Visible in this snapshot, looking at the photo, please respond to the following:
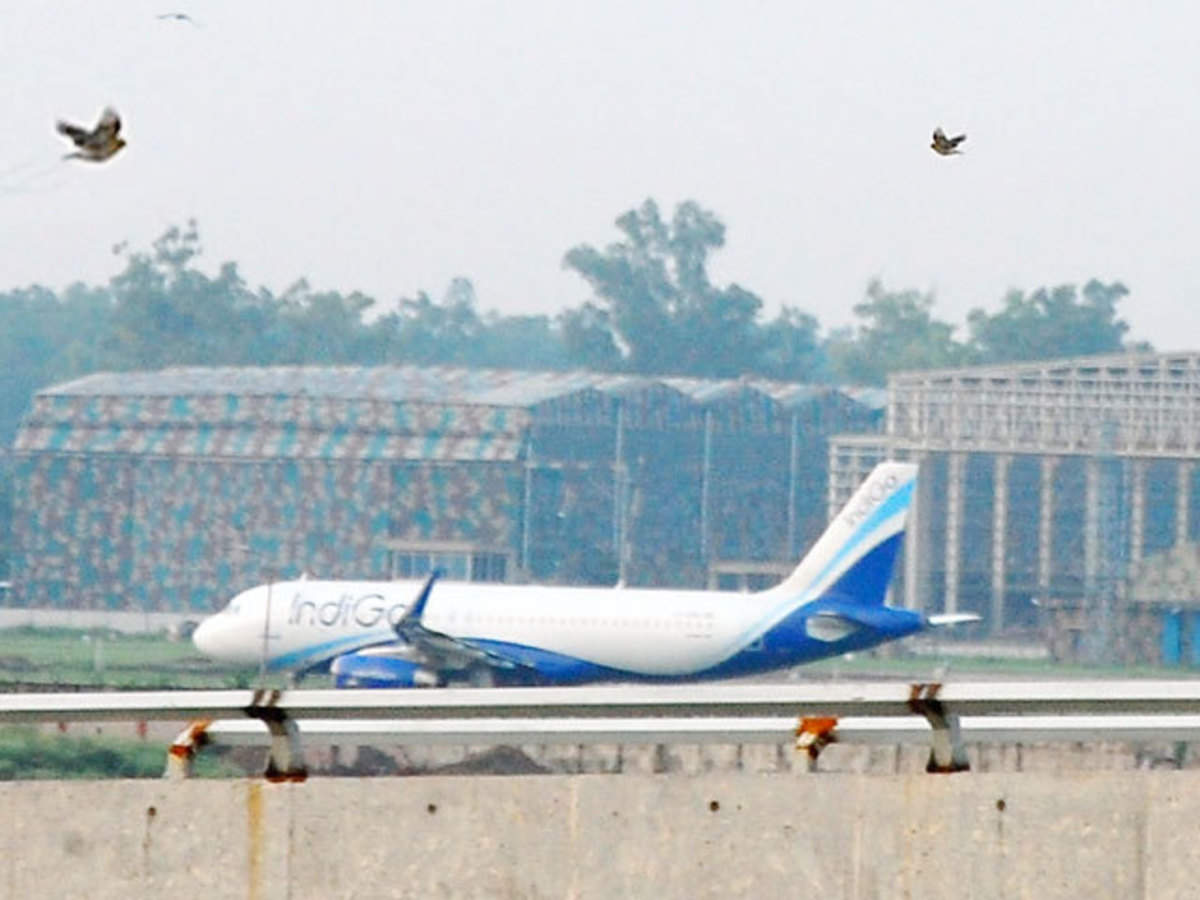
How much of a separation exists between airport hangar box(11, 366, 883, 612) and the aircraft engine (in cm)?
3891

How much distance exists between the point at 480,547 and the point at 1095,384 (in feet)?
63.0

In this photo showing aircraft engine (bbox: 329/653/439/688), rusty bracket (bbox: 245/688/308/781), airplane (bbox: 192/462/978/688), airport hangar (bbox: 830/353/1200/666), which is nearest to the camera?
rusty bracket (bbox: 245/688/308/781)

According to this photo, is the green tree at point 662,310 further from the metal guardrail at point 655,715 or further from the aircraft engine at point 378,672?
the metal guardrail at point 655,715

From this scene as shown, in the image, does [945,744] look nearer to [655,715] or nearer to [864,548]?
[655,715]

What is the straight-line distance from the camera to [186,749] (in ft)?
28.2

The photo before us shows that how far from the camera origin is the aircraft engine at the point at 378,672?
5353 centimetres

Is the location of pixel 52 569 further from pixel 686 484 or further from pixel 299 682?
pixel 299 682

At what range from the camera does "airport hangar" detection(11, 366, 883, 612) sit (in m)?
94.4

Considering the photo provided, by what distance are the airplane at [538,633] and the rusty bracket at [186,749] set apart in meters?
44.7

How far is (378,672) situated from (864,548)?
9.14 meters

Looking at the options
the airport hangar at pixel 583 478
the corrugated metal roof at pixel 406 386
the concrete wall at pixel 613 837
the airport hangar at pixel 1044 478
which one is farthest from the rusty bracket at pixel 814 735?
the corrugated metal roof at pixel 406 386

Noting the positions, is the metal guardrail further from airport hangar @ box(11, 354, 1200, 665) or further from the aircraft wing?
airport hangar @ box(11, 354, 1200, 665)

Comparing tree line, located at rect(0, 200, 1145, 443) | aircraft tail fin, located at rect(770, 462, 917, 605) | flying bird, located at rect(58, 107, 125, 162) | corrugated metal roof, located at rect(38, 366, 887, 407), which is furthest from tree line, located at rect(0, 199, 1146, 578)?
flying bird, located at rect(58, 107, 125, 162)

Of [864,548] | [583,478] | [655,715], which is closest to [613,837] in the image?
[655,715]
